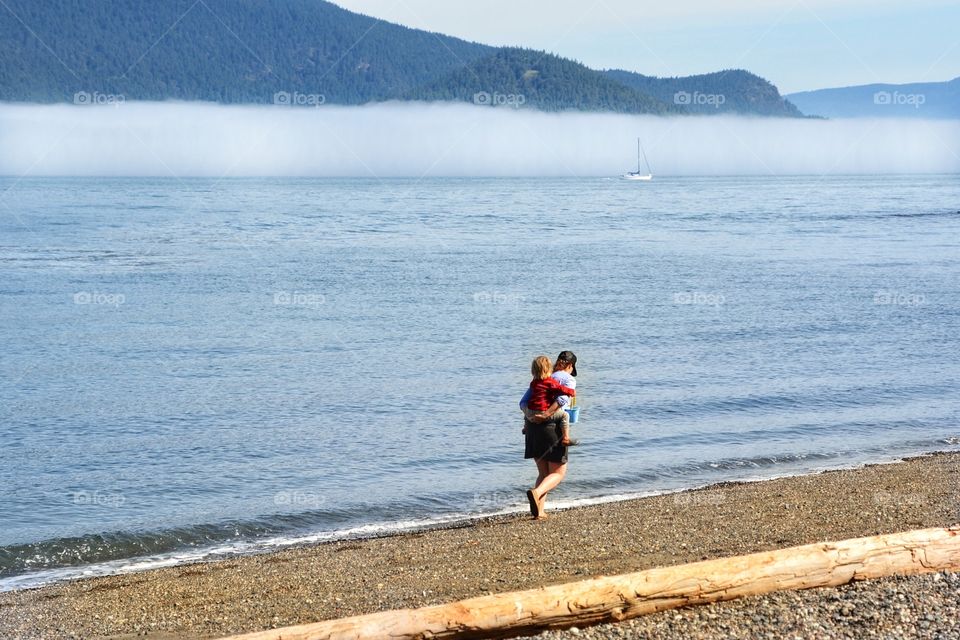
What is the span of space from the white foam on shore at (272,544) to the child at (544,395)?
84.6 inches

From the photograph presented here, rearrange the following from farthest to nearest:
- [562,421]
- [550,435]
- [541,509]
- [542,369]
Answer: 1. [541,509]
2. [550,435]
3. [562,421]
4. [542,369]

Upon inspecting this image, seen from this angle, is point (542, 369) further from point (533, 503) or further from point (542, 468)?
point (533, 503)

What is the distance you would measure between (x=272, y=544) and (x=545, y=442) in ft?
11.3

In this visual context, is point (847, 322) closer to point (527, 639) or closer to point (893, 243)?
point (527, 639)

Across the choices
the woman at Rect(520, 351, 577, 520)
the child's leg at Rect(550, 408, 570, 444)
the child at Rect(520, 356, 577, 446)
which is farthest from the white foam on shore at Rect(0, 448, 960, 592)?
the child at Rect(520, 356, 577, 446)

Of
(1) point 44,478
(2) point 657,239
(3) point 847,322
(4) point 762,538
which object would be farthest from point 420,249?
(4) point 762,538

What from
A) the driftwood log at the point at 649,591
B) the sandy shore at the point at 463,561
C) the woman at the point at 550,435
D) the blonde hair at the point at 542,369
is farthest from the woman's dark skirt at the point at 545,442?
the driftwood log at the point at 649,591

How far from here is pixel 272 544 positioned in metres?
12.2

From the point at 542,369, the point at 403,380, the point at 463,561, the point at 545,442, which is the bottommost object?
the point at 463,561

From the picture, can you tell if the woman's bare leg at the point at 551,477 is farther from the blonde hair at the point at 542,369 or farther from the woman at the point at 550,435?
the blonde hair at the point at 542,369

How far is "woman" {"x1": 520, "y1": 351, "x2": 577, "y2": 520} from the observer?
36.0ft

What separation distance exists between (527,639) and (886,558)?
2.80m

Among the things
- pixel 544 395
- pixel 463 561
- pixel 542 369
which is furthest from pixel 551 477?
pixel 463 561

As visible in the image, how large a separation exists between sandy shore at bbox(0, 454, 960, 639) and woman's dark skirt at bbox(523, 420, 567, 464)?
796mm
